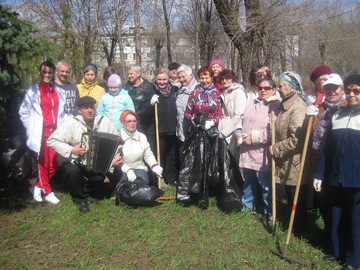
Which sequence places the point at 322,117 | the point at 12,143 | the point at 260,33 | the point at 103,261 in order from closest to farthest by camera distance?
1. the point at 103,261
2. the point at 322,117
3. the point at 12,143
4. the point at 260,33

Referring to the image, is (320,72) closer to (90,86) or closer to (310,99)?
(310,99)

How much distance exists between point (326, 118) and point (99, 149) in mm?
2849

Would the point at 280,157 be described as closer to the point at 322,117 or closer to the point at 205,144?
the point at 322,117

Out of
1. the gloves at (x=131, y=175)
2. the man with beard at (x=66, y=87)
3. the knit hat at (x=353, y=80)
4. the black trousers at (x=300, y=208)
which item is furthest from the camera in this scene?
the man with beard at (x=66, y=87)

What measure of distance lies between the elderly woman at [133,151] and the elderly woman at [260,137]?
1.28 metres

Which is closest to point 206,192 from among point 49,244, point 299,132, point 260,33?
point 299,132

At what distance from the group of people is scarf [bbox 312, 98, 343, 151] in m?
0.01

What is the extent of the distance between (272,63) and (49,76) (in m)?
6.20

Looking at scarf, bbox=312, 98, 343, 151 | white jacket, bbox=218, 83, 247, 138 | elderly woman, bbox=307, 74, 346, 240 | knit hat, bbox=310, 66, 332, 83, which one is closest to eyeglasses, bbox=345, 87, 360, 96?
elderly woman, bbox=307, 74, 346, 240

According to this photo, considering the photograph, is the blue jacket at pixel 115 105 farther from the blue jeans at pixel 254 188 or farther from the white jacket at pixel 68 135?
the blue jeans at pixel 254 188

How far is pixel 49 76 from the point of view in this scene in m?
5.24

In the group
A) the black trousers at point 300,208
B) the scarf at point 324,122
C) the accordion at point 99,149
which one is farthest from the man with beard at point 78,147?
the scarf at point 324,122

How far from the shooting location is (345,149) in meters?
3.55

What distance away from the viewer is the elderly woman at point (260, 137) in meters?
4.61
